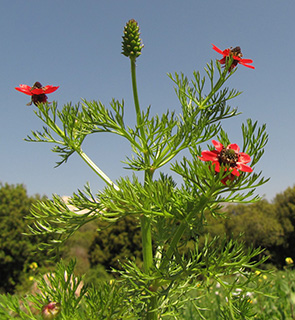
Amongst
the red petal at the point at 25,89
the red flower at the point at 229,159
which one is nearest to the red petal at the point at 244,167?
the red flower at the point at 229,159

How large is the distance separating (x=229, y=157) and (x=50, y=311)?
146 centimetres

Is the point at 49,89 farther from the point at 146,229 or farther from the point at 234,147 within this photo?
the point at 234,147

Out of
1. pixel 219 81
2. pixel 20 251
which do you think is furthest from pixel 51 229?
pixel 20 251

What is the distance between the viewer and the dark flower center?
5.13ft

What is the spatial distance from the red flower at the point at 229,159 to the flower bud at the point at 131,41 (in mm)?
915

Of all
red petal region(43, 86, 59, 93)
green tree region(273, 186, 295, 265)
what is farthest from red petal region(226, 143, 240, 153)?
green tree region(273, 186, 295, 265)

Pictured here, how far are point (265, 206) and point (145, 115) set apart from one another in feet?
94.6

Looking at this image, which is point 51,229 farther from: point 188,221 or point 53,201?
point 188,221

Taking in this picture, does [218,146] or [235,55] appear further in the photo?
[235,55]

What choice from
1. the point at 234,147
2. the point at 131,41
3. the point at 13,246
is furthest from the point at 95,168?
the point at 13,246

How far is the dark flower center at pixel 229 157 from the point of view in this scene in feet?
5.13

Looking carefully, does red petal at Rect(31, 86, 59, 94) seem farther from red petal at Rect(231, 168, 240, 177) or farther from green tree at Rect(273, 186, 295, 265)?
green tree at Rect(273, 186, 295, 265)

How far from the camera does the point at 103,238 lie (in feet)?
72.3

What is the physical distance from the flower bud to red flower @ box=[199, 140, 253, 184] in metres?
0.91
